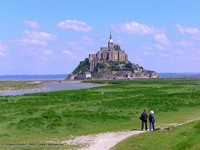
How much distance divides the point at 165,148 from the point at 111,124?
1414cm

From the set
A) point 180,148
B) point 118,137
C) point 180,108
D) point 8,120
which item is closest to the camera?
point 180,148

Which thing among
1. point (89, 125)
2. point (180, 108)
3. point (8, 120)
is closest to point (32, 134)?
point (89, 125)

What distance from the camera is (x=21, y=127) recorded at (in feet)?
110

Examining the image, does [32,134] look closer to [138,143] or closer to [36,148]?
[36,148]

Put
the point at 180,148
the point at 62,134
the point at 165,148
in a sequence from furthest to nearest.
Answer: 1. the point at 62,134
2. the point at 165,148
3. the point at 180,148

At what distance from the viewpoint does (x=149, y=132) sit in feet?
90.1

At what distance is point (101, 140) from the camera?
83.3 feet

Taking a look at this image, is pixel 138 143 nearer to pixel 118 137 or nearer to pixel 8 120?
pixel 118 137

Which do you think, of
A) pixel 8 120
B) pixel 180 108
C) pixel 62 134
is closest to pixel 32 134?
pixel 62 134

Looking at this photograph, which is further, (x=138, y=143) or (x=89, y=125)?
(x=89, y=125)

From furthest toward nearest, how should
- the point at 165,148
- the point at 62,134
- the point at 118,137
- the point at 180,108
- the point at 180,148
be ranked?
the point at 180,108 → the point at 62,134 → the point at 118,137 → the point at 165,148 → the point at 180,148

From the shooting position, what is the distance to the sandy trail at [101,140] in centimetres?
2353

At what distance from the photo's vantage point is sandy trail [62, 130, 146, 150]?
926 inches

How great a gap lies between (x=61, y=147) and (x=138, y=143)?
4.18 metres
